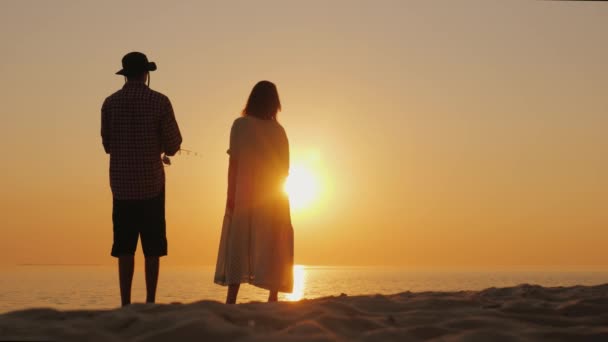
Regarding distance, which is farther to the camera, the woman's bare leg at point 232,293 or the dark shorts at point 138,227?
the woman's bare leg at point 232,293

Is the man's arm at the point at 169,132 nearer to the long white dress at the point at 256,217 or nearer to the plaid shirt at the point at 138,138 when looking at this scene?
the plaid shirt at the point at 138,138

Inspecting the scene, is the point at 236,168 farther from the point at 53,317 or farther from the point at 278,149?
the point at 53,317

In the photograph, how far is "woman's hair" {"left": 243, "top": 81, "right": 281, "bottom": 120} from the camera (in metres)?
7.73

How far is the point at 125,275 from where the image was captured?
7082 millimetres

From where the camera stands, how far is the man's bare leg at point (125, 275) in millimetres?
7047

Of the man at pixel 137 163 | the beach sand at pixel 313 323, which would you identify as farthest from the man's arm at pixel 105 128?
the beach sand at pixel 313 323

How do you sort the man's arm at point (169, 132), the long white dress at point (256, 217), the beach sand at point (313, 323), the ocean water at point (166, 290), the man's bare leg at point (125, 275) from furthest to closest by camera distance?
1. the ocean water at point (166, 290)
2. the long white dress at point (256, 217)
3. the man's arm at point (169, 132)
4. the man's bare leg at point (125, 275)
5. the beach sand at point (313, 323)

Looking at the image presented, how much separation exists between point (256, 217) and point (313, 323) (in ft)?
9.99

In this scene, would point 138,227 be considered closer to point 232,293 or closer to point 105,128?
point 105,128

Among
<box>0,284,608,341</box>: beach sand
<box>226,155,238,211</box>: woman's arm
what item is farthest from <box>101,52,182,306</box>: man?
<box>0,284,608,341</box>: beach sand

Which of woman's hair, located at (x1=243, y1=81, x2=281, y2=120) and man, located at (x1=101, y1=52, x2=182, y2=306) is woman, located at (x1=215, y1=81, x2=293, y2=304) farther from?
man, located at (x1=101, y1=52, x2=182, y2=306)

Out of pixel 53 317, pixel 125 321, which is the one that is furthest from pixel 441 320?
pixel 53 317

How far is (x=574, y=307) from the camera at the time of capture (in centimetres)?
605

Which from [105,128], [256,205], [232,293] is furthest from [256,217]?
[105,128]
